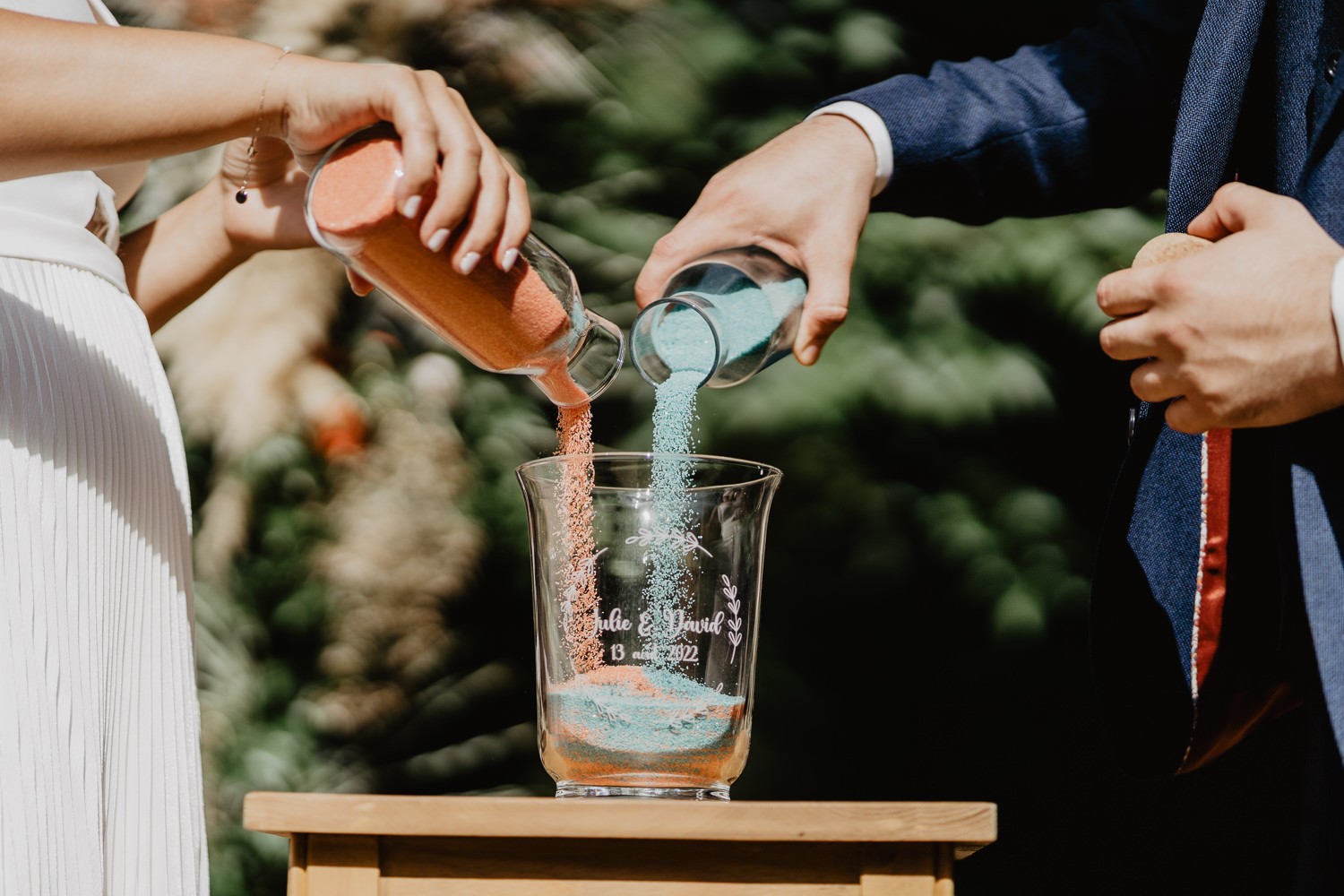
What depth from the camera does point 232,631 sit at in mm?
1889

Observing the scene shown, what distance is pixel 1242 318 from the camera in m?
0.73

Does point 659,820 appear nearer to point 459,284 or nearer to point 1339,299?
point 459,284

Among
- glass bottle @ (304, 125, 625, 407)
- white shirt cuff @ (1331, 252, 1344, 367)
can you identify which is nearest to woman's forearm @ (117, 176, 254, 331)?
glass bottle @ (304, 125, 625, 407)

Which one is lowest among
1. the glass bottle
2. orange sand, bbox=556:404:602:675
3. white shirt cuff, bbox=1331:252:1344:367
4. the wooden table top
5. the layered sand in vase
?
the wooden table top

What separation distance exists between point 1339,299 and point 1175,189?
0.24m

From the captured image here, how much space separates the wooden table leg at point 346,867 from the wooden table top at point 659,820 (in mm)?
21

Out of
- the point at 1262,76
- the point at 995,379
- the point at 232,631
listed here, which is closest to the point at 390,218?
the point at 1262,76

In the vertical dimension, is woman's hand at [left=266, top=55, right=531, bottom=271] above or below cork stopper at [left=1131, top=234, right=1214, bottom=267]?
above

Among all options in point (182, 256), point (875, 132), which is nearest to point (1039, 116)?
point (875, 132)

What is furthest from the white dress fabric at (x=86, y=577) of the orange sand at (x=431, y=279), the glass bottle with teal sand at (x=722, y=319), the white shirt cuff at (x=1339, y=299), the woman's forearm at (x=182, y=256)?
the white shirt cuff at (x=1339, y=299)

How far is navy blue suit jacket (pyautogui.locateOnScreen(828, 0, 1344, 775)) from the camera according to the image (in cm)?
76

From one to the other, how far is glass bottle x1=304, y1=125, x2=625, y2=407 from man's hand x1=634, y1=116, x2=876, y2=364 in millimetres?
107

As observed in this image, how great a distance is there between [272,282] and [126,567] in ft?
3.74

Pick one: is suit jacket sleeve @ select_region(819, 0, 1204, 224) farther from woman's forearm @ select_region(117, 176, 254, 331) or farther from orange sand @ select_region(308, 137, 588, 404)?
woman's forearm @ select_region(117, 176, 254, 331)
